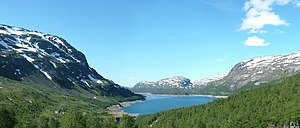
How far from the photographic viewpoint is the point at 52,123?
509 feet

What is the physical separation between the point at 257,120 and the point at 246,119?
1099 centimetres

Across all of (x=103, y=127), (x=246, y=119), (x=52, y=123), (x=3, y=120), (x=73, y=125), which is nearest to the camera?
(x=3, y=120)

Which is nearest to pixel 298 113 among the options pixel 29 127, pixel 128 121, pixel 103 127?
pixel 128 121

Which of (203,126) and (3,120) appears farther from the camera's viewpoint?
(203,126)

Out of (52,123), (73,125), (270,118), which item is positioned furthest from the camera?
(270,118)

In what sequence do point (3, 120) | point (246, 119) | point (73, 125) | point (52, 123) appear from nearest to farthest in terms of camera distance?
point (3, 120)
point (73, 125)
point (52, 123)
point (246, 119)

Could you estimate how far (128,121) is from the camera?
139875mm

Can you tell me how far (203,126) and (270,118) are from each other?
Result: 36.2 m

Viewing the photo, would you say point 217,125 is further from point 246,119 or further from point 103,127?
point 103,127

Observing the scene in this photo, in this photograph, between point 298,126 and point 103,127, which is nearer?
point 103,127

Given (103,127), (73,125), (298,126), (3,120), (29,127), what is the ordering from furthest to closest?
(298,126), (103,127), (29,127), (73,125), (3,120)

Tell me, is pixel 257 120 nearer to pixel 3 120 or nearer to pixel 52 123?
pixel 52 123

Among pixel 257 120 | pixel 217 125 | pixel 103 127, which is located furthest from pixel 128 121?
pixel 257 120

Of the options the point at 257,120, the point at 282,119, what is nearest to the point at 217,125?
the point at 257,120
